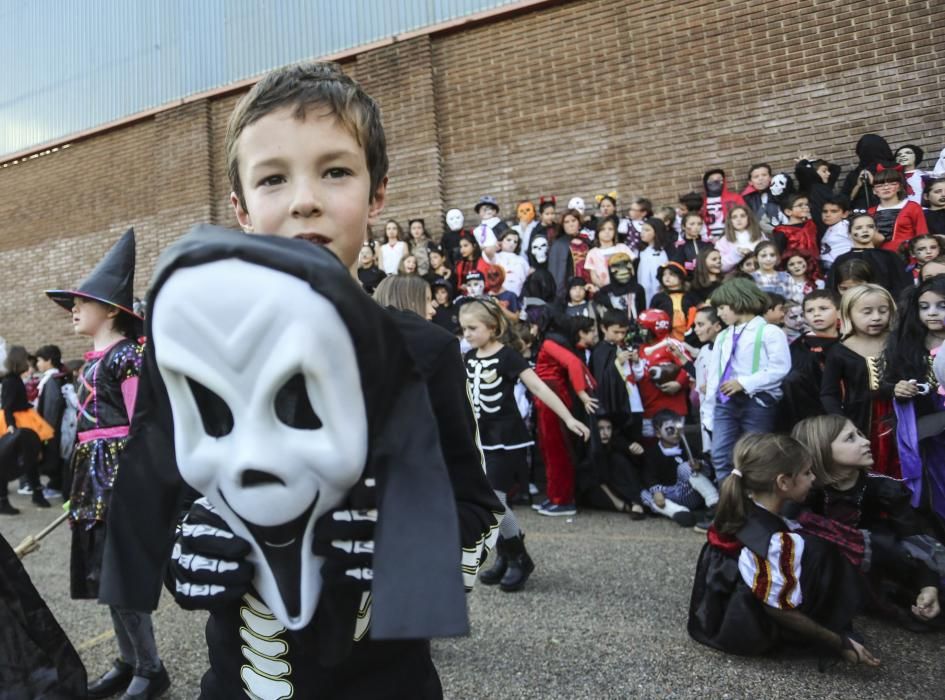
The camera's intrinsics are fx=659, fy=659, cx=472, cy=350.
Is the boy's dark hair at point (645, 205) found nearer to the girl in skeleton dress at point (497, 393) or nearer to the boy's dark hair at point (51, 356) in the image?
the girl in skeleton dress at point (497, 393)

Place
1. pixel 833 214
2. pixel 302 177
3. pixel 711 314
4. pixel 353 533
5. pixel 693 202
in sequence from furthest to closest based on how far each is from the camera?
pixel 693 202
pixel 833 214
pixel 711 314
pixel 302 177
pixel 353 533

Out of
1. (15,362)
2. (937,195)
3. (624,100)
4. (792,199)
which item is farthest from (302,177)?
(624,100)

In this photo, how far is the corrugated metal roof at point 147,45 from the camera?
10203mm

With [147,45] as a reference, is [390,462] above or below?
below

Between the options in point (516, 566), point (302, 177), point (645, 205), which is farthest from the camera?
point (645, 205)

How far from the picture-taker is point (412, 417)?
87 cm

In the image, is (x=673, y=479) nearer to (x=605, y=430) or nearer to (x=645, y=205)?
(x=605, y=430)

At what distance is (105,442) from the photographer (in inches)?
114

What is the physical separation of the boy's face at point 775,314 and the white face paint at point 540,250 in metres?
3.14

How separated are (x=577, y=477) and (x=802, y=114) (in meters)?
5.44

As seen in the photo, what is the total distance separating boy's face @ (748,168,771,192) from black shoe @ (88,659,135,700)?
7173 mm

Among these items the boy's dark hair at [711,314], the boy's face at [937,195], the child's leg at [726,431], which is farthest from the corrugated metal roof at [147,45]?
the child's leg at [726,431]

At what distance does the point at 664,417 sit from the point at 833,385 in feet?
5.72

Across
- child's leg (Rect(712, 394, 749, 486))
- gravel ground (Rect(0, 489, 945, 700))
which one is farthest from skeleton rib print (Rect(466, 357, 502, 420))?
child's leg (Rect(712, 394, 749, 486))
